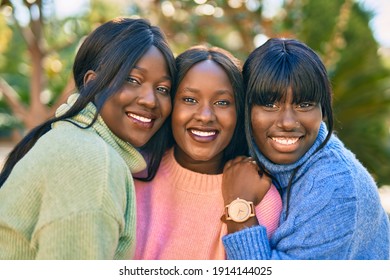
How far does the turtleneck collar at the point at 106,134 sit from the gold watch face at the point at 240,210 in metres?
0.46

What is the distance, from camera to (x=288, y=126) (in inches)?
102

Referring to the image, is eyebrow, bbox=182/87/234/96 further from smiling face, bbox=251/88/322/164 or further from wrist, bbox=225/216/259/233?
wrist, bbox=225/216/259/233

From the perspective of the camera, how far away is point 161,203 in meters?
2.78

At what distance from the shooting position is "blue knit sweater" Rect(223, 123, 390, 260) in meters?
2.45

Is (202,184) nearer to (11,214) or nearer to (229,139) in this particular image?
(229,139)

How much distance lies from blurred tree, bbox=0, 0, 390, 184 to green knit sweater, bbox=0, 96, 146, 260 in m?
4.13

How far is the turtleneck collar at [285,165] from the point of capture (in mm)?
2656

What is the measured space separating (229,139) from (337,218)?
0.65 meters

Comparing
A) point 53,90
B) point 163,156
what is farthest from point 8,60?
point 163,156

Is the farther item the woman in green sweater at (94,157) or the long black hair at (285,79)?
the long black hair at (285,79)

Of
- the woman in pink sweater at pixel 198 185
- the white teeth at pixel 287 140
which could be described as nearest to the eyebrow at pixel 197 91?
the woman in pink sweater at pixel 198 185

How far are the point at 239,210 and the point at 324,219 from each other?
0.39m

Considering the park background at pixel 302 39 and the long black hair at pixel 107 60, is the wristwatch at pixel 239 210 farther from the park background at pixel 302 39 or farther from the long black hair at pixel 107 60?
the park background at pixel 302 39

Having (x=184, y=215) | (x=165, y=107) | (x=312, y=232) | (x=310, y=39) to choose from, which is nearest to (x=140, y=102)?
(x=165, y=107)
